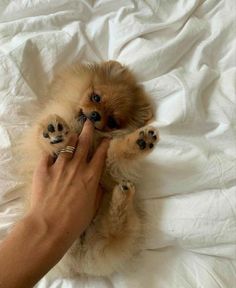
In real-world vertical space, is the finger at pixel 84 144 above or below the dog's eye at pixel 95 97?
below

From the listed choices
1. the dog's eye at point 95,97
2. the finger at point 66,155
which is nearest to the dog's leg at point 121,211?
the finger at point 66,155

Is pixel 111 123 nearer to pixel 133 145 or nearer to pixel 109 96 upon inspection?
pixel 109 96

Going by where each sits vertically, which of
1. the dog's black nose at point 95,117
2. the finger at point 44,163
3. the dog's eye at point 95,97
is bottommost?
the finger at point 44,163

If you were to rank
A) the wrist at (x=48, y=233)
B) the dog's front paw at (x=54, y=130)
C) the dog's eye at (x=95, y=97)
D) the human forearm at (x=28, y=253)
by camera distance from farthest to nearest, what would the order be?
the dog's eye at (x=95, y=97) → the dog's front paw at (x=54, y=130) → the wrist at (x=48, y=233) → the human forearm at (x=28, y=253)

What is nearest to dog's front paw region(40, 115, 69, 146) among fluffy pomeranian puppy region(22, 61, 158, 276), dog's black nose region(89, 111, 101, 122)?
fluffy pomeranian puppy region(22, 61, 158, 276)

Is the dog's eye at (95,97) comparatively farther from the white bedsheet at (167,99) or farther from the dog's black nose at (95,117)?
the white bedsheet at (167,99)

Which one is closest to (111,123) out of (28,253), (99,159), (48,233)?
(99,159)

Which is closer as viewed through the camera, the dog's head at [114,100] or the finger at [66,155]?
the finger at [66,155]

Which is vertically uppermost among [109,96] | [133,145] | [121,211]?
[109,96]
